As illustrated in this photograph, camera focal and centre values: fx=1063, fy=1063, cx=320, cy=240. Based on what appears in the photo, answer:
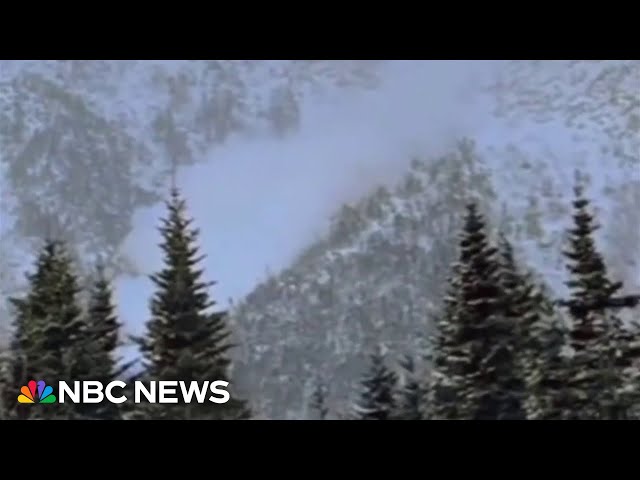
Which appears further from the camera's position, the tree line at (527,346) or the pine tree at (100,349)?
the tree line at (527,346)

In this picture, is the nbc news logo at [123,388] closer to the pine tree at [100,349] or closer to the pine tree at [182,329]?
the pine tree at [100,349]

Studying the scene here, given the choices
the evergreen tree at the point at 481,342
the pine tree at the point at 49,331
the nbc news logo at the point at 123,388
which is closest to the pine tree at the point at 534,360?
the evergreen tree at the point at 481,342

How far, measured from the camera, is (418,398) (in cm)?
3722

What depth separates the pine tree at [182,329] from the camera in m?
23.3

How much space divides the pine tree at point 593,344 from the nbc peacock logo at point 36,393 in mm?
11297

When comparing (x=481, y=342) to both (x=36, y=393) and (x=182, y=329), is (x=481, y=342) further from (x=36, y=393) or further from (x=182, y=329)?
(x=36, y=393)

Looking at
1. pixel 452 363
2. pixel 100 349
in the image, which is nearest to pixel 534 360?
pixel 452 363

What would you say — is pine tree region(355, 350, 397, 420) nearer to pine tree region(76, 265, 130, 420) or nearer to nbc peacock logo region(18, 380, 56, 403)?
pine tree region(76, 265, 130, 420)

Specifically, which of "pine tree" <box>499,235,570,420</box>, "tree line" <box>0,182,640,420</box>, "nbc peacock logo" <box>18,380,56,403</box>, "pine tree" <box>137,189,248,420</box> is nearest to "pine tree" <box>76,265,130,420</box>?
"tree line" <box>0,182,640,420</box>

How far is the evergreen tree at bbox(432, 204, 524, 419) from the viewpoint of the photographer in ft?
80.0
